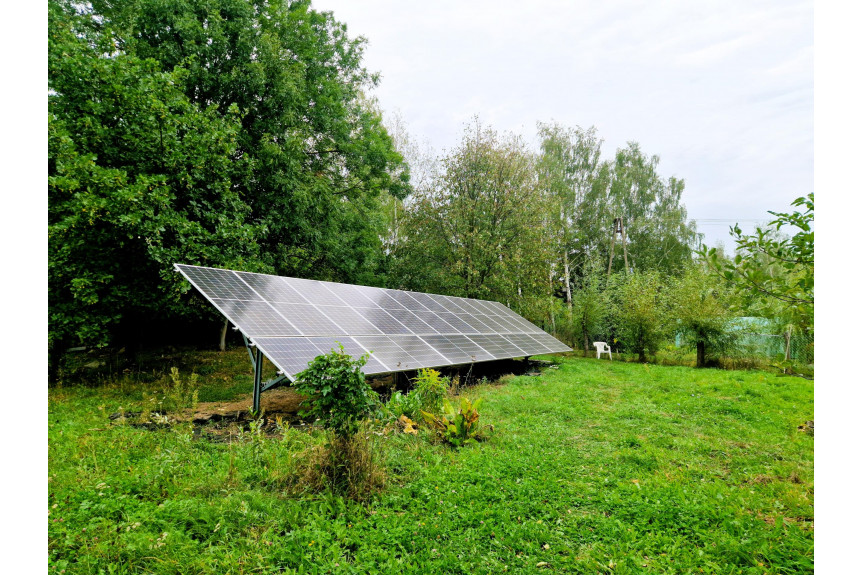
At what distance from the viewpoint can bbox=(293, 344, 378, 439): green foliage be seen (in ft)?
13.9

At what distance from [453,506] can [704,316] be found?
15520 millimetres

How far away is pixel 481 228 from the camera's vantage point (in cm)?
1906

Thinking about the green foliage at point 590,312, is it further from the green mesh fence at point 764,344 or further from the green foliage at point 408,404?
the green foliage at point 408,404

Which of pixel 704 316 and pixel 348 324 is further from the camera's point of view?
pixel 704 316

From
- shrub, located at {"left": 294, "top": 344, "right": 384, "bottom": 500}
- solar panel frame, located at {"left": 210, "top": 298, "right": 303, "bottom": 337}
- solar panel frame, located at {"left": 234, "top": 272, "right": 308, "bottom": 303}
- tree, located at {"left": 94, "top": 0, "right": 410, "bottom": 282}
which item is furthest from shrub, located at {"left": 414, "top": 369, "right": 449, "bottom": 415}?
tree, located at {"left": 94, "top": 0, "right": 410, "bottom": 282}

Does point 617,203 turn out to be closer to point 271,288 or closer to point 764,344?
point 764,344

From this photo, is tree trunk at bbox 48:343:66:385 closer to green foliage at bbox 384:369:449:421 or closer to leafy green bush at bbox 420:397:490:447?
green foliage at bbox 384:369:449:421

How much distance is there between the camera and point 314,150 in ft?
54.2

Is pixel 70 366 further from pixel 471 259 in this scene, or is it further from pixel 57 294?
pixel 471 259

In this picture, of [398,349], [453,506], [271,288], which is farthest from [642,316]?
[453,506]

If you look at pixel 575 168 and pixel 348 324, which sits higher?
pixel 575 168

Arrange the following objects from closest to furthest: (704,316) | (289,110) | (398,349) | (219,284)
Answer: (219,284) < (398,349) < (289,110) < (704,316)
